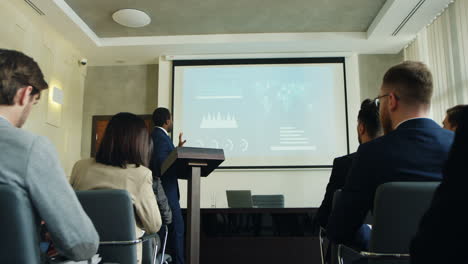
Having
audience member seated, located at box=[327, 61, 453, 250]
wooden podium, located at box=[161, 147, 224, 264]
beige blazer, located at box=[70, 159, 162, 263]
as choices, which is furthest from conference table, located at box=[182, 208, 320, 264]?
→ audience member seated, located at box=[327, 61, 453, 250]

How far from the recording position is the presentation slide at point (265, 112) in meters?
5.96

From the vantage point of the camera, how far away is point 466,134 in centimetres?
43

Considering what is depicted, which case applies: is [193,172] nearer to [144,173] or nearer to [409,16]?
[144,173]

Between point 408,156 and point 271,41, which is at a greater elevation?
point 271,41

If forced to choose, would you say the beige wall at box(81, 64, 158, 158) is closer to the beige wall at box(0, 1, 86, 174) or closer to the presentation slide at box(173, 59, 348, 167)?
the beige wall at box(0, 1, 86, 174)

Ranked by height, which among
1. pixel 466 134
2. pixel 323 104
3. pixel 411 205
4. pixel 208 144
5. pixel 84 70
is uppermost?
pixel 84 70

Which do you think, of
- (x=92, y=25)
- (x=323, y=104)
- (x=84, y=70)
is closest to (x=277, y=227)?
(x=323, y=104)

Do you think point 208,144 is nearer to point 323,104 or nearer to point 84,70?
point 323,104

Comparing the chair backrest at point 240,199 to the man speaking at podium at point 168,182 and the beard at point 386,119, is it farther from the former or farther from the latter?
the beard at point 386,119

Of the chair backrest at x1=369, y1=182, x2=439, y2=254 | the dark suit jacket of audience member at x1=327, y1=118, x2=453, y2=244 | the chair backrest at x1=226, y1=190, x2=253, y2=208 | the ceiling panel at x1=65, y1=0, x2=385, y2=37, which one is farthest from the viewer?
the ceiling panel at x1=65, y1=0, x2=385, y2=37

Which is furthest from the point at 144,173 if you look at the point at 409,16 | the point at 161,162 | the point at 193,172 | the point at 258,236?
the point at 409,16

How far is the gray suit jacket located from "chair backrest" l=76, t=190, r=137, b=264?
1.97 ft

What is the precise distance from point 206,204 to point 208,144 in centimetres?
88

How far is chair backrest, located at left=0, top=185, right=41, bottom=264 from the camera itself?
0.96m
